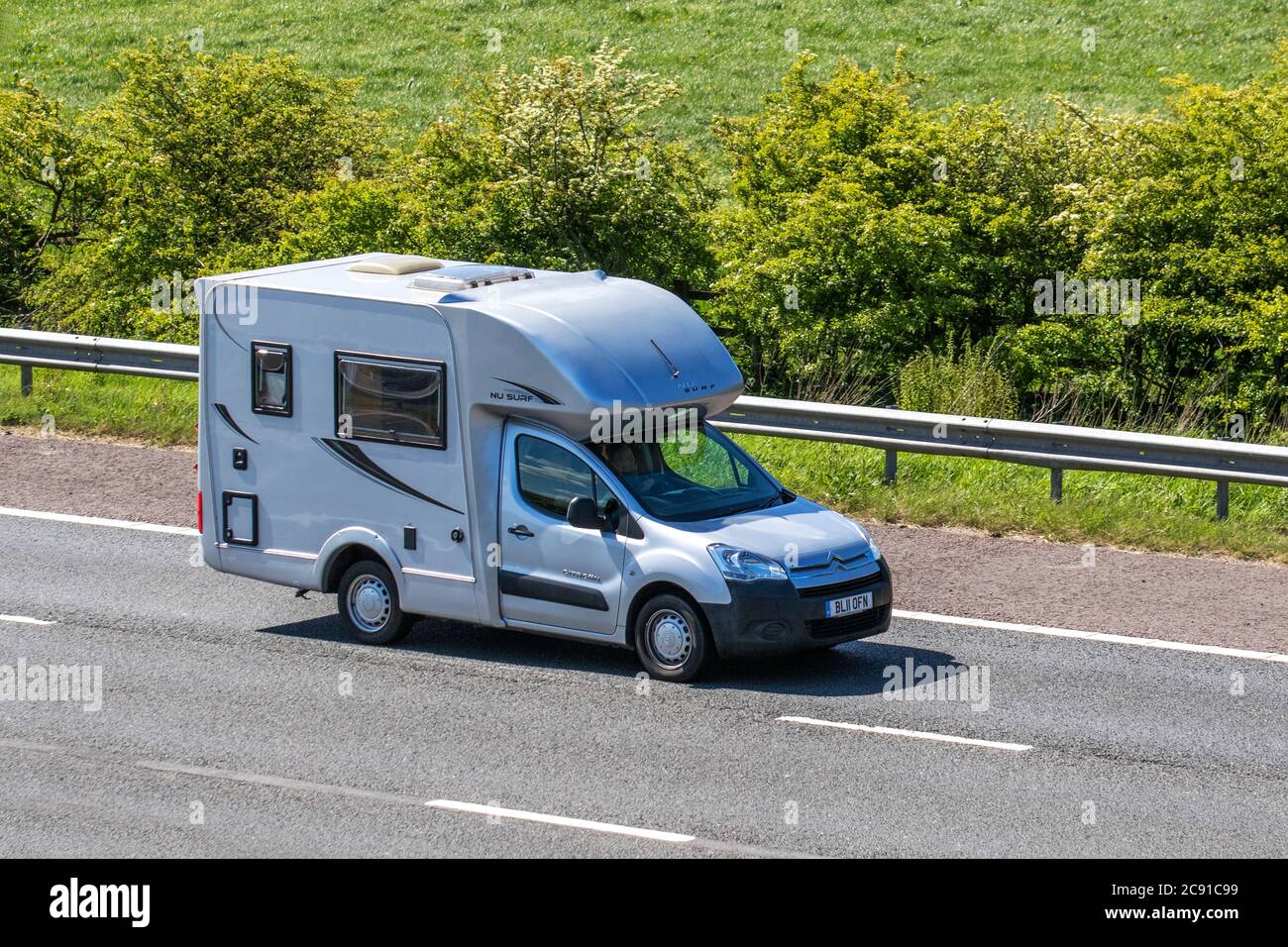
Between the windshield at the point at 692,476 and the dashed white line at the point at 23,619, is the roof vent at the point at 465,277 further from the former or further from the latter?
the dashed white line at the point at 23,619

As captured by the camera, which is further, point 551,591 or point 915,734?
point 551,591

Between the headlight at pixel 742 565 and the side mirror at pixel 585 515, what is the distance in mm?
789

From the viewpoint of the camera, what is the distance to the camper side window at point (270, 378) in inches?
500

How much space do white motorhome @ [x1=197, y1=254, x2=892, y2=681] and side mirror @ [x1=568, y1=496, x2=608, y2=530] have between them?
0.06ft

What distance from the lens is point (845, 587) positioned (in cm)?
1159

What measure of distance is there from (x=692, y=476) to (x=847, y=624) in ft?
4.88

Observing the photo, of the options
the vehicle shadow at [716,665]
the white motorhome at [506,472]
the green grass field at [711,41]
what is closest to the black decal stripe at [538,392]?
the white motorhome at [506,472]

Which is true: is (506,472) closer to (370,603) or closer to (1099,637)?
(370,603)

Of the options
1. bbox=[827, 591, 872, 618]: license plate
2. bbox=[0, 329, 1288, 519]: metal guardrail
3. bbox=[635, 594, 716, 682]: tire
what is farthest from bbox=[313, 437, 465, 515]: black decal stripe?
bbox=[0, 329, 1288, 519]: metal guardrail

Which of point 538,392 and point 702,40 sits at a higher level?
point 702,40

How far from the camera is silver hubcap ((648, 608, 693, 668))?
11477 mm

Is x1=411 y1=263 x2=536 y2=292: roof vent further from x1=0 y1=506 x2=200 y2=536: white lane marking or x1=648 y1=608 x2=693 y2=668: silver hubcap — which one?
x1=0 y1=506 x2=200 y2=536: white lane marking

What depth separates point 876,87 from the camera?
20.3m

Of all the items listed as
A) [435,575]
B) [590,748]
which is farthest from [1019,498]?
[590,748]
